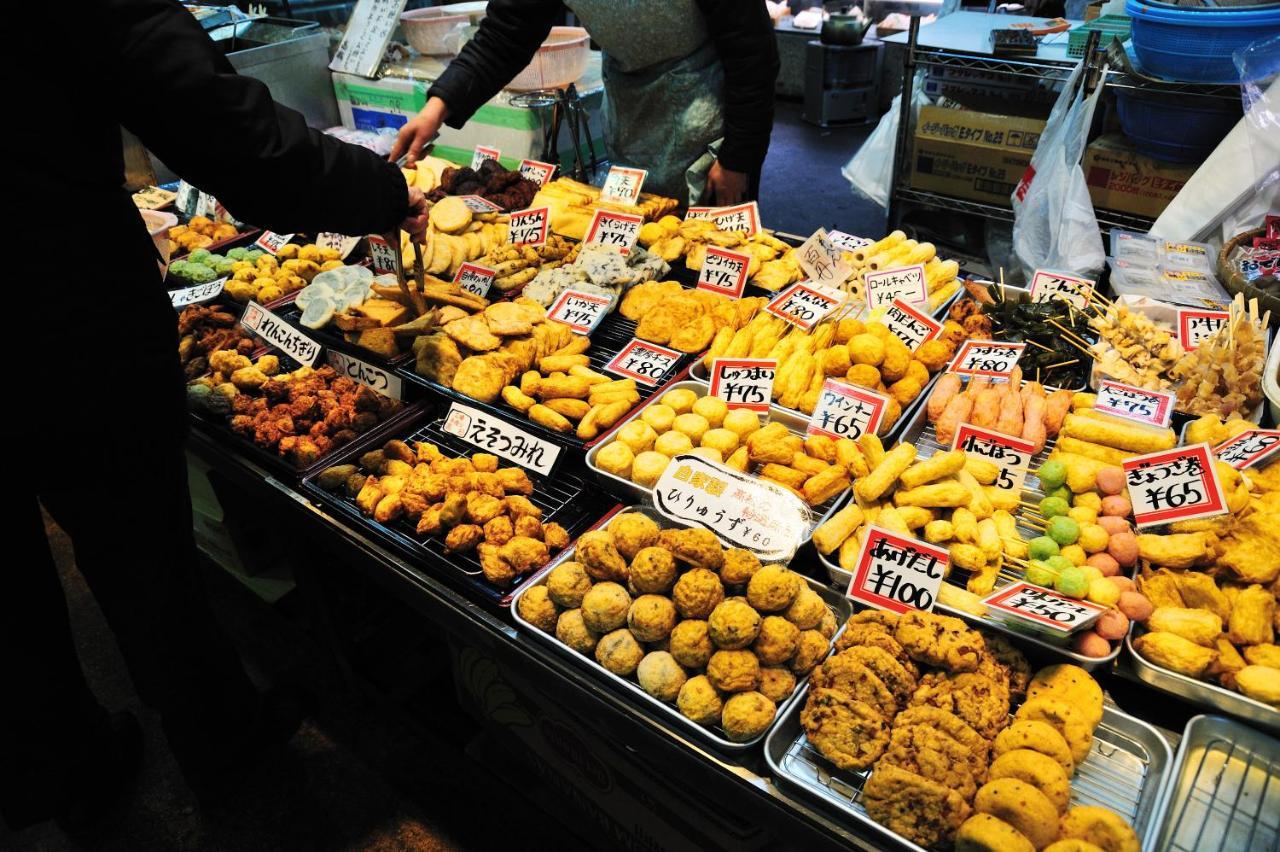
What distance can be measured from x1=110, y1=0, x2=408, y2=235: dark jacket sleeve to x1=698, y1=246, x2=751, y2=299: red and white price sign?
1299 millimetres

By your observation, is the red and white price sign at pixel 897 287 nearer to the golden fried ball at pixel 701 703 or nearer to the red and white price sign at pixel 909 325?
the red and white price sign at pixel 909 325

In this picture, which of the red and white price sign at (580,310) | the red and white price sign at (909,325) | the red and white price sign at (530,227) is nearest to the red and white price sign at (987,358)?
the red and white price sign at (909,325)

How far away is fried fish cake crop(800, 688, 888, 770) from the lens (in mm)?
1534

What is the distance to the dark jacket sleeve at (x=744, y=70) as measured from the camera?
3.29m

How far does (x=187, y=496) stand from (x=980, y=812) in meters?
2.35

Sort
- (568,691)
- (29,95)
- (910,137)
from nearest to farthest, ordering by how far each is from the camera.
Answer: (29,95)
(568,691)
(910,137)

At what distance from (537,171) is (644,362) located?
1.94m

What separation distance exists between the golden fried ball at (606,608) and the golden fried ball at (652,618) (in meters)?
0.04

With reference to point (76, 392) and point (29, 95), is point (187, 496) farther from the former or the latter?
point (29, 95)

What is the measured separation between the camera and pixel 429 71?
5152mm

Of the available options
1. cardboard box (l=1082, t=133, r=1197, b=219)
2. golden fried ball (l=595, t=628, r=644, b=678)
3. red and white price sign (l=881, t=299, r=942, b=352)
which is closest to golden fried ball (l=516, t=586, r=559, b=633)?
golden fried ball (l=595, t=628, r=644, b=678)

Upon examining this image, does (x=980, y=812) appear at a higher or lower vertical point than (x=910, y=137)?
lower

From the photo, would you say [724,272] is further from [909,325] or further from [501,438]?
[501,438]

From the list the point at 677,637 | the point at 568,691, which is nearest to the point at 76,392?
the point at 568,691
